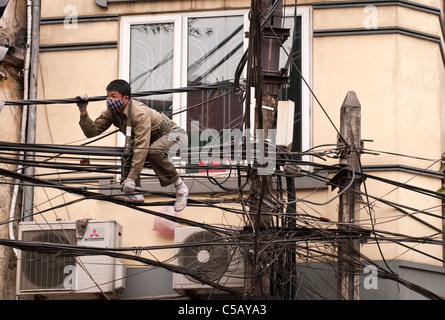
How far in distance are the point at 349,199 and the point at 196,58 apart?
3.36m

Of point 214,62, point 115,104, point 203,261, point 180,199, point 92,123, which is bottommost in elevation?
point 203,261

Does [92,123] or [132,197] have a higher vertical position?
[92,123]

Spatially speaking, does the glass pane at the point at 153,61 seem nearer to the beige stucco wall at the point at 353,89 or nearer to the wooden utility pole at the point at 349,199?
the beige stucco wall at the point at 353,89

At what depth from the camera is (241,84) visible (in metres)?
11.2

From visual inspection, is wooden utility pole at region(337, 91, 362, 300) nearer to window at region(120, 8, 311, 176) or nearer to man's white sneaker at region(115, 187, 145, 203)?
window at region(120, 8, 311, 176)

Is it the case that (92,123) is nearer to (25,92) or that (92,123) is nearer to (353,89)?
(25,92)

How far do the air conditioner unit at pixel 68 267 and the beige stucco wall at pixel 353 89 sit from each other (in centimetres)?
47

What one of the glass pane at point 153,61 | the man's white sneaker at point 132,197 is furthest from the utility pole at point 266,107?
the glass pane at point 153,61

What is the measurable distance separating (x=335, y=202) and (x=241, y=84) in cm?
221

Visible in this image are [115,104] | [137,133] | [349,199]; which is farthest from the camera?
[349,199]

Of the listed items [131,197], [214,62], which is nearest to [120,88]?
[131,197]

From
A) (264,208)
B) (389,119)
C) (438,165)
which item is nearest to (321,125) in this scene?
(389,119)

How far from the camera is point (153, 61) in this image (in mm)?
13328

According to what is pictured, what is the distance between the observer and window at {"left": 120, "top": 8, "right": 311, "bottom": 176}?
13008mm
